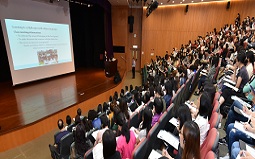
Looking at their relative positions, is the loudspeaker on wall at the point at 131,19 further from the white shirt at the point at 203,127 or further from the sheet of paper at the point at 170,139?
the white shirt at the point at 203,127

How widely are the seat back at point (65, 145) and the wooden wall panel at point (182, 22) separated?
8.78 meters

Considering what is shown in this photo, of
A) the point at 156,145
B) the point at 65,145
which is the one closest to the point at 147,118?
the point at 156,145

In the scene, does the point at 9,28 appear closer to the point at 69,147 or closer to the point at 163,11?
the point at 69,147

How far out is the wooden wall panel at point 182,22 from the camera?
25.9 ft

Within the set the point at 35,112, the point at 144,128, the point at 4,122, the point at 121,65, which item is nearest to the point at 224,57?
the point at 144,128

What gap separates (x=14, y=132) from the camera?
3475mm

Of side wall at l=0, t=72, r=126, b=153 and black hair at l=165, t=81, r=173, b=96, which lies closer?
black hair at l=165, t=81, r=173, b=96

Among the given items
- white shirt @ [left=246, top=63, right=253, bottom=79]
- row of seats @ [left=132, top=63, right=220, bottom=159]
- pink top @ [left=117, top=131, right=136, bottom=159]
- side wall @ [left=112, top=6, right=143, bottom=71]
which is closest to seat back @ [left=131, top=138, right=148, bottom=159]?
row of seats @ [left=132, top=63, right=220, bottom=159]

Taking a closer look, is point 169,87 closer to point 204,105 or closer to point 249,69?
point 204,105

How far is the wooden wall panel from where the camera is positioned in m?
7.91

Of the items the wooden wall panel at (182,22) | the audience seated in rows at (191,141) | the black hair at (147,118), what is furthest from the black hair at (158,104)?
the wooden wall panel at (182,22)

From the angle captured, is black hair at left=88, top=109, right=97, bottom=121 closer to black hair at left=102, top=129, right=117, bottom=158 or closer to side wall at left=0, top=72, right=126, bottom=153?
black hair at left=102, top=129, right=117, bottom=158

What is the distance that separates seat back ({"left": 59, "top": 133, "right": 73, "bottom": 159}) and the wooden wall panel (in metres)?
8.78

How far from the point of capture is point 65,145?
2.51m
